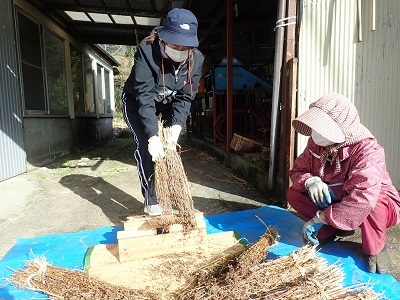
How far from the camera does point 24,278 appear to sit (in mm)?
1852

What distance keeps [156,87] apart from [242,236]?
5.04 feet

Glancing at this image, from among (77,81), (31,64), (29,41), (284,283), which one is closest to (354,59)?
(284,283)

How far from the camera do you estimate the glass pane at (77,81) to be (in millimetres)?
8898

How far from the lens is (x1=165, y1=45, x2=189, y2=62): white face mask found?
243 cm

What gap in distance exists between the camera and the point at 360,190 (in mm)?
1793

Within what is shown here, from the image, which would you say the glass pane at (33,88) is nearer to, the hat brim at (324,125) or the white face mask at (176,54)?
the white face mask at (176,54)

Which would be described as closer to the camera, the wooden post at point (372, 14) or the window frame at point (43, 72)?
the wooden post at point (372, 14)

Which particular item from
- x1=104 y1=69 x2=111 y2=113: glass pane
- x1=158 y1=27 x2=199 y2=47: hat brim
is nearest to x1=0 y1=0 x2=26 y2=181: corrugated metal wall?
x1=158 y1=27 x2=199 y2=47: hat brim

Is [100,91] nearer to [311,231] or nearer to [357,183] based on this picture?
[311,231]

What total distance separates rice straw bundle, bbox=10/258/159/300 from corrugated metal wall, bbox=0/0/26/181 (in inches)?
134

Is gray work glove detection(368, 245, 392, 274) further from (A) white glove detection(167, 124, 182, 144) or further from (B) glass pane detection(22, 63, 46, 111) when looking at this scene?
(B) glass pane detection(22, 63, 46, 111)

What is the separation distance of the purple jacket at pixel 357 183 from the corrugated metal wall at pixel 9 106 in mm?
4793

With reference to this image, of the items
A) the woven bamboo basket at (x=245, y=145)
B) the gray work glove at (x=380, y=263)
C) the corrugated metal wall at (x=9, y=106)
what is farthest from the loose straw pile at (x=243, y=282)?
the corrugated metal wall at (x=9, y=106)

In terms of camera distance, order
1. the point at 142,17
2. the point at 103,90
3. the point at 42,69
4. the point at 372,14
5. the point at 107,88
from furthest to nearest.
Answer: the point at 107,88
the point at 103,90
the point at 142,17
the point at 42,69
the point at 372,14
